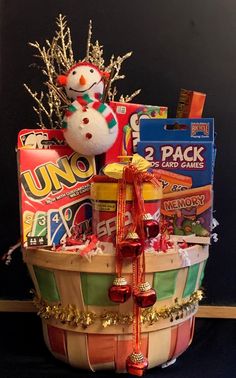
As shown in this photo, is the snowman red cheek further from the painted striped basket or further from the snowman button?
the painted striped basket

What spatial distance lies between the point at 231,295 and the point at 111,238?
0.51m

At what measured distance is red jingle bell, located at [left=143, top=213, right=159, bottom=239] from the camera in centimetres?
85

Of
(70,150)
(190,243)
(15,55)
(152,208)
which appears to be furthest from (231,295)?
(15,55)

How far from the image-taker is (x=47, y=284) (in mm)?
935

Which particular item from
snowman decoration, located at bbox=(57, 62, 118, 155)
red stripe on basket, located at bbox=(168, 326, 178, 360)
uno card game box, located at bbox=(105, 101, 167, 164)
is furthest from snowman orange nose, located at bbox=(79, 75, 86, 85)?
red stripe on basket, located at bbox=(168, 326, 178, 360)

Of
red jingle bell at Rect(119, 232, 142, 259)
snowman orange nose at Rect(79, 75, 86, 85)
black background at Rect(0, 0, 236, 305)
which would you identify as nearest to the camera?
red jingle bell at Rect(119, 232, 142, 259)

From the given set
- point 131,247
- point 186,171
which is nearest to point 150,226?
point 131,247

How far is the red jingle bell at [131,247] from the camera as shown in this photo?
2.73 ft

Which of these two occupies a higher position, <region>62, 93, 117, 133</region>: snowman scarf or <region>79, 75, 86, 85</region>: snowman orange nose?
<region>79, 75, 86, 85</region>: snowman orange nose

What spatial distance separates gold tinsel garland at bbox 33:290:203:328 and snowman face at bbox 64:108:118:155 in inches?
11.7

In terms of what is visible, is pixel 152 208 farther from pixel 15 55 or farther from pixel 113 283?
pixel 15 55

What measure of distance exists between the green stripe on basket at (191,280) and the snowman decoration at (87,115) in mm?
283

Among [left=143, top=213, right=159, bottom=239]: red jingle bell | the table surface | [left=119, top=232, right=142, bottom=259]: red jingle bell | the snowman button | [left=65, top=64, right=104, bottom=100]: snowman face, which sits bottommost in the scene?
the table surface

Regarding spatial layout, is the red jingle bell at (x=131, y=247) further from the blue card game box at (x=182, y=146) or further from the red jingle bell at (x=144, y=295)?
the blue card game box at (x=182, y=146)
